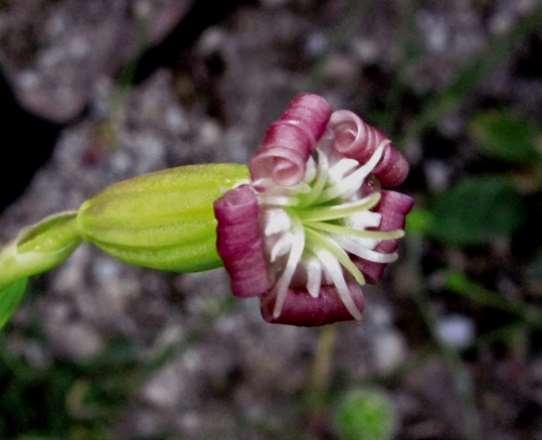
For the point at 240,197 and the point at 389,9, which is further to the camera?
the point at 389,9

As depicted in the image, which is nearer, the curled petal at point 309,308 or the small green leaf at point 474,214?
the curled petal at point 309,308

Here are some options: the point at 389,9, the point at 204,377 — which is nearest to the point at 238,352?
the point at 204,377

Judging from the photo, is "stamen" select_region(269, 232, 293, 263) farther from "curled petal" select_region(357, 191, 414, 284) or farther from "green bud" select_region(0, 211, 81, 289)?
"green bud" select_region(0, 211, 81, 289)

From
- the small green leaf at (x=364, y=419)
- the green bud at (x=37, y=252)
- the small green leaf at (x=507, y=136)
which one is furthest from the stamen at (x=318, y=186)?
the small green leaf at (x=507, y=136)

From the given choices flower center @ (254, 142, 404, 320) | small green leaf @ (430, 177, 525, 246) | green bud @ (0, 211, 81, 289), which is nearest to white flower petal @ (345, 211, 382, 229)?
flower center @ (254, 142, 404, 320)

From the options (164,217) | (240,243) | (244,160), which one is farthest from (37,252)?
(244,160)

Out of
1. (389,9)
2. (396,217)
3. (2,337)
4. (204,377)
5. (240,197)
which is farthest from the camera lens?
(389,9)

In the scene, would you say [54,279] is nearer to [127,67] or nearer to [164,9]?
[127,67]

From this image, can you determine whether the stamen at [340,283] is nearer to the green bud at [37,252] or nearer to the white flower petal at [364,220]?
the white flower petal at [364,220]
